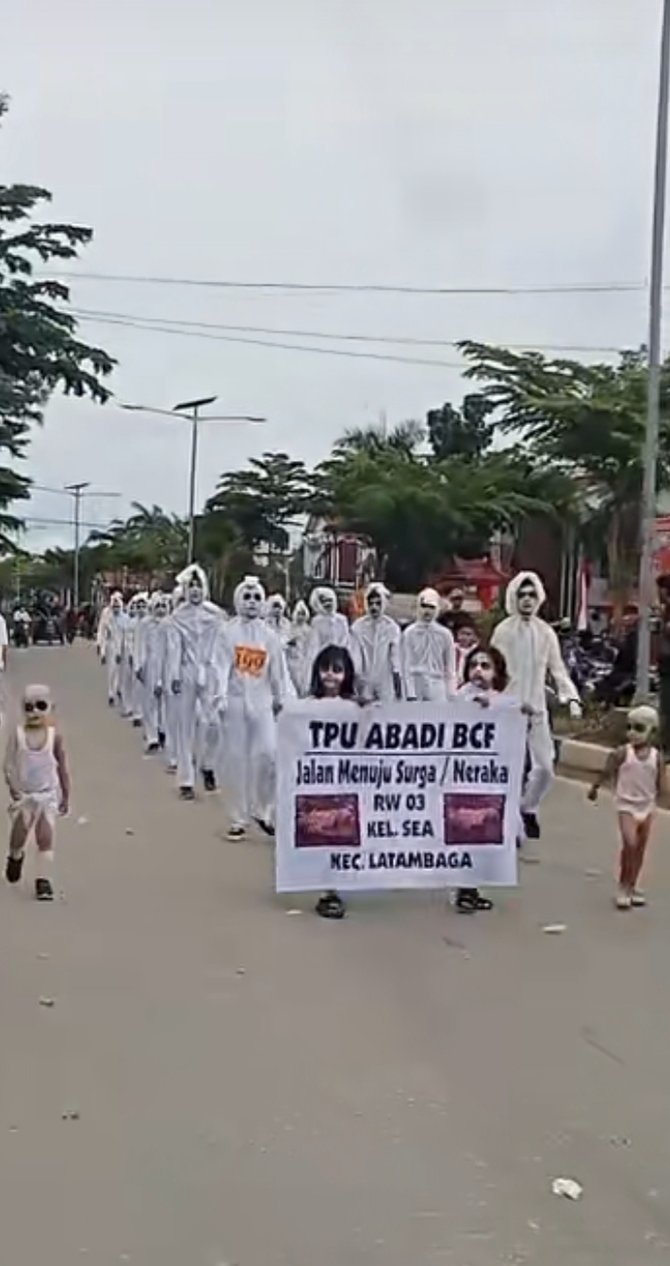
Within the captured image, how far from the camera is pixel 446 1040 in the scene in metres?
7.18

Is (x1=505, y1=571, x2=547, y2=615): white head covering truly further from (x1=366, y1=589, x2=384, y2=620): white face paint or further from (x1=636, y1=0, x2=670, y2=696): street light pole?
(x1=636, y1=0, x2=670, y2=696): street light pole

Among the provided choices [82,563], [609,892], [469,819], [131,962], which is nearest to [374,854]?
[469,819]

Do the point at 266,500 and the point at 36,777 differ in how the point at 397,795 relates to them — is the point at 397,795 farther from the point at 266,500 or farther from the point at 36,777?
the point at 266,500

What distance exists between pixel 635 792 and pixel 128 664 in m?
18.8

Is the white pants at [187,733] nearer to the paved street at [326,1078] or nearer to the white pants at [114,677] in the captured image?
the paved street at [326,1078]

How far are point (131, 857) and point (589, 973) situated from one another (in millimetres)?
4296

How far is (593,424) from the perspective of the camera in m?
26.8

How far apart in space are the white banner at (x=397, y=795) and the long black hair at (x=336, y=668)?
A: 0.25m

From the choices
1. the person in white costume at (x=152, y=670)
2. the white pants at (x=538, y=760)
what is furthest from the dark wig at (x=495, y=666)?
the person in white costume at (x=152, y=670)

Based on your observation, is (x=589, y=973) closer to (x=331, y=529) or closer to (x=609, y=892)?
(x=609, y=892)

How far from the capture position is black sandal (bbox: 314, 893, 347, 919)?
999cm

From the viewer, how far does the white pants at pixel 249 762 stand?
13242 millimetres

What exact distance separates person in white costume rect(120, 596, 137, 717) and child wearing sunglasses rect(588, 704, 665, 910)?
16.9m

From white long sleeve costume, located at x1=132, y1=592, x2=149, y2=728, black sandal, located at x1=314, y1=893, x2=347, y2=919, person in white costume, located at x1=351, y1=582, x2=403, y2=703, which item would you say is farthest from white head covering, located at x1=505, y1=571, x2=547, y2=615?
white long sleeve costume, located at x1=132, y1=592, x2=149, y2=728
